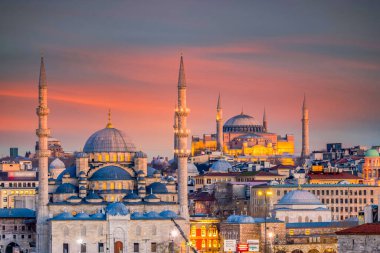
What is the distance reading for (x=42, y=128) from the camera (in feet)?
379

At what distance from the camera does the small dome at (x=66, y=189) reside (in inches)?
4569

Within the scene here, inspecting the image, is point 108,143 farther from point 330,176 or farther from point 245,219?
point 330,176

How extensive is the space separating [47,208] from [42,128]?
19.6ft

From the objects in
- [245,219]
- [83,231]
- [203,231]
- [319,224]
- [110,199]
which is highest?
[110,199]

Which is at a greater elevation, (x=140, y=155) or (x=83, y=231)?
(x=140, y=155)

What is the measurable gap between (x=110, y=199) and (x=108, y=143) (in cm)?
586

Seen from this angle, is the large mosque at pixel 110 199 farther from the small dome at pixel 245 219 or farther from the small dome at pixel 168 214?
the small dome at pixel 245 219

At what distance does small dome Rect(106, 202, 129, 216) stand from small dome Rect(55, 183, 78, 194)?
5411 mm

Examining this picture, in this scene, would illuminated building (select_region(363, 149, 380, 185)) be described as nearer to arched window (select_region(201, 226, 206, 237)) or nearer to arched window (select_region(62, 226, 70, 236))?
arched window (select_region(201, 226, 206, 237))

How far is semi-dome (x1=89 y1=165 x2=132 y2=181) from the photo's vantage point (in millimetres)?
117688

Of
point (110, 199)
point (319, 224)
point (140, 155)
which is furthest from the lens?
point (140, 155)

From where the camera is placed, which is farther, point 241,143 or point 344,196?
point 241,143

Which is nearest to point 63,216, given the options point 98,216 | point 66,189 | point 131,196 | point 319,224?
point 98,216

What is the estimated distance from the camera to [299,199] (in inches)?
4744
